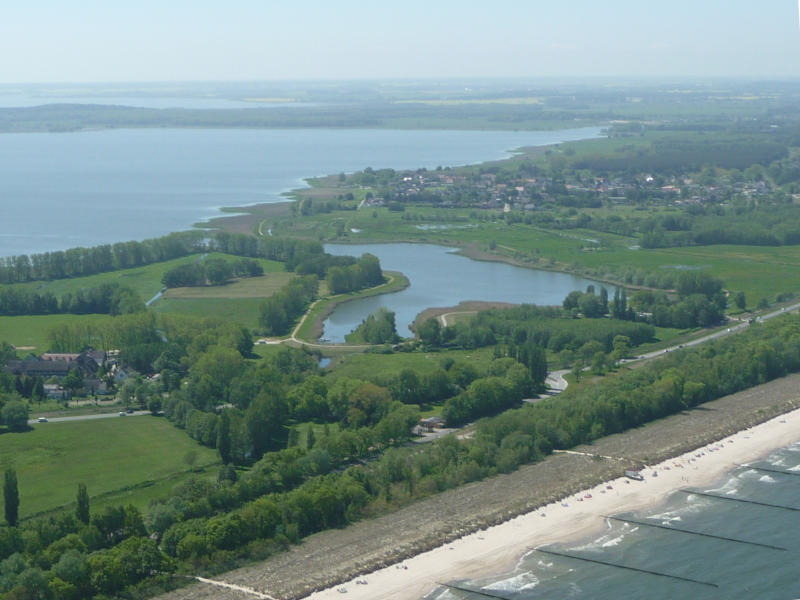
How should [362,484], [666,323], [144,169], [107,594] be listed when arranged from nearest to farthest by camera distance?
[107,594]
[362,484]
[666,323]
[144,169]

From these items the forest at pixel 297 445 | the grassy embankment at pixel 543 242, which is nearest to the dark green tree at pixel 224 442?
the forest at pixel 297 445

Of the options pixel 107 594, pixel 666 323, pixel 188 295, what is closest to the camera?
pixel 107 594

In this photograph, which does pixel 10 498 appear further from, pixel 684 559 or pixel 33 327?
pixel 33 327

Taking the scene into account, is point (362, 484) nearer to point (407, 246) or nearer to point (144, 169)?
point (407, 246)

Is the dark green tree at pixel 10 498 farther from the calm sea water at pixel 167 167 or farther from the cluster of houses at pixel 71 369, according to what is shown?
the calm sea water at pixel 167 167

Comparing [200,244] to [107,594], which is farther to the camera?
[200,244]

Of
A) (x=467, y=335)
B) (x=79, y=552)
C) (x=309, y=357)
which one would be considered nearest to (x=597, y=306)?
(x=467, y=335)

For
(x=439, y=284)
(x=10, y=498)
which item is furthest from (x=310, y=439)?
(x=439, y=284)
